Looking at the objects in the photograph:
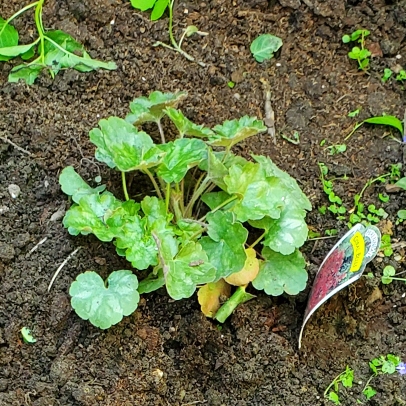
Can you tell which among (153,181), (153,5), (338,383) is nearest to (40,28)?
(153,5)

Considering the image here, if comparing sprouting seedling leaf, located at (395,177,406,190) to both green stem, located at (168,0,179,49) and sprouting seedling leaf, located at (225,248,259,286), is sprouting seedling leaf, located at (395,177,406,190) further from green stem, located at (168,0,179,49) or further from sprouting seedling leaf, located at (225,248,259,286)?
green stem, located at (168,0,179,49)

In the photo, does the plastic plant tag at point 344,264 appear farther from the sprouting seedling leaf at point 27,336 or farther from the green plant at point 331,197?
the sprouting seedling leaf at point 27,336

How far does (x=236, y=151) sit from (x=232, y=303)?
16.3 inches

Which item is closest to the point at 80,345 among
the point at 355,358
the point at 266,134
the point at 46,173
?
the point at 46,173

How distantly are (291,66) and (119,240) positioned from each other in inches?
30.9

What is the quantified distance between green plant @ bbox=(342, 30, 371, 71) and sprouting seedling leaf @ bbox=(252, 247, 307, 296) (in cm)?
69

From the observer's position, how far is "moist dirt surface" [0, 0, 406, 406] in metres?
1.45

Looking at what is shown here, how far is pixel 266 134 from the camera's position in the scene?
5.84 feet

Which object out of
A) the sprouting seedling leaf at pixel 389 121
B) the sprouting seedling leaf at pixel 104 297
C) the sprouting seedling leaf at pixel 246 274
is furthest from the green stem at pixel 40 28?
the sprouting seedling leaf at pixel 389 121

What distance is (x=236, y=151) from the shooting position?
1.72 meters

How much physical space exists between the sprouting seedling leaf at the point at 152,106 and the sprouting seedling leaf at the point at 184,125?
0.04 meters

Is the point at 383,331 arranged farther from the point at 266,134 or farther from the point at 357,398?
the point at 266,134

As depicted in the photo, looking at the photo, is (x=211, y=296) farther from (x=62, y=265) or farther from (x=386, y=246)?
(x=386, y=246)

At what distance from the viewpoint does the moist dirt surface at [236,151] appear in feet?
4.76
